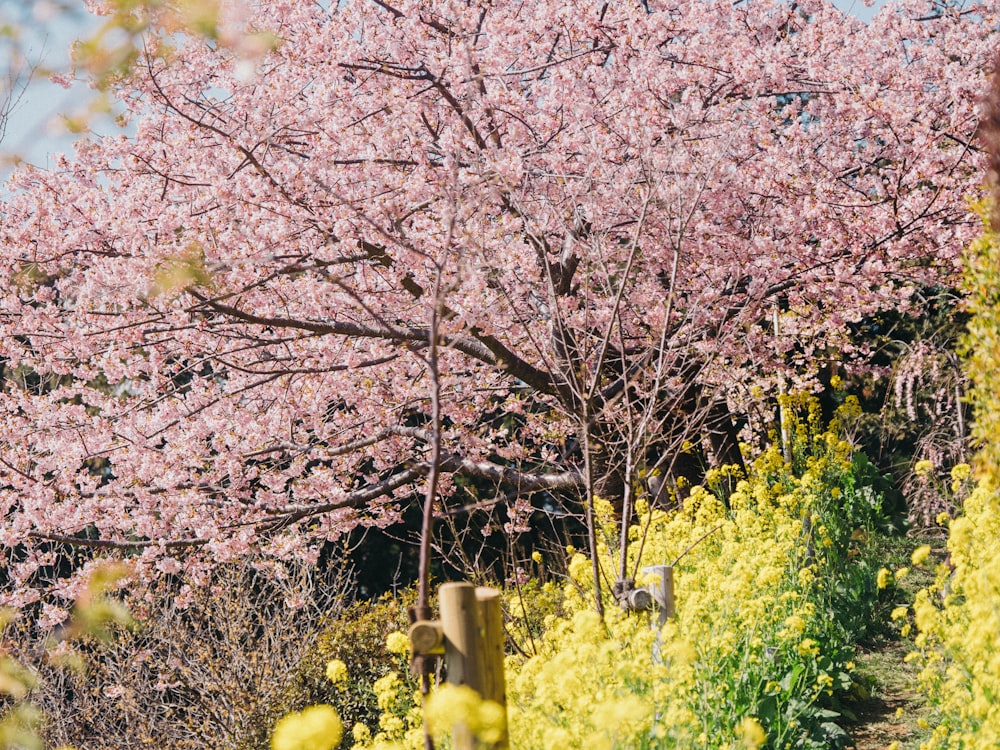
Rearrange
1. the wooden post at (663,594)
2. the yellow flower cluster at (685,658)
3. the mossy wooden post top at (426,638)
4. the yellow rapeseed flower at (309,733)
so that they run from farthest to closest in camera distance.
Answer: the wooden post at (663,594) → the yellow flower cluster at (685,658) → the mossy wooden post top at (426,638) → the yellow rapeseed flower at (309,733)

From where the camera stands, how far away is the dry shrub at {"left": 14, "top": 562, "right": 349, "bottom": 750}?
6391 mm

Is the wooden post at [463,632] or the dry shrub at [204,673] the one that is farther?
the dry shrub at [204,673]

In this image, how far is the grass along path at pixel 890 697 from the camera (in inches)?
195

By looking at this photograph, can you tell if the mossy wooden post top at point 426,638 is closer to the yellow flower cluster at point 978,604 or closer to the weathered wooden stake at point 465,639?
the weathered wooden stake at point 465,639

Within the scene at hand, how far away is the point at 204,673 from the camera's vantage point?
679 cm

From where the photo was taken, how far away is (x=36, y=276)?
6.81 metres

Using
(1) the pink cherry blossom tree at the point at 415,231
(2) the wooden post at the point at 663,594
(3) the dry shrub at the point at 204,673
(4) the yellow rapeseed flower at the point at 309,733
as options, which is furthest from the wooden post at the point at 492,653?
(3) the dry shrub at the point at 204,673

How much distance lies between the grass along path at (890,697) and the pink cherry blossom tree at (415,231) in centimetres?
189

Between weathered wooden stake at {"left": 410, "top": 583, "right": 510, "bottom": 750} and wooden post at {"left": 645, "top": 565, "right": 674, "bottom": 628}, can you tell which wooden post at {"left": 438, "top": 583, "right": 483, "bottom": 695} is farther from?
wooden post at {"left": 645, "top": 565, "right": 674, "bottom": 628}

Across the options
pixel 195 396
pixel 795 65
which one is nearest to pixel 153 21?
pixel 195 396

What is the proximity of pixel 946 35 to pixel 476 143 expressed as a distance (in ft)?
14.5

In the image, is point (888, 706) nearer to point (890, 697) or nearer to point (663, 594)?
point (890, 697)

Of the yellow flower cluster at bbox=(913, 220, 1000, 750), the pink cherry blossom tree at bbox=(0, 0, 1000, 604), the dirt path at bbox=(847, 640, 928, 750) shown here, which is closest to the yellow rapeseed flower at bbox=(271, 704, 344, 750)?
the yellow flower cluster at bbox=(913, 220, 1000, 750)

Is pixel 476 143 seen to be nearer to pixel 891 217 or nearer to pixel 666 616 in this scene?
pixel 891 217
